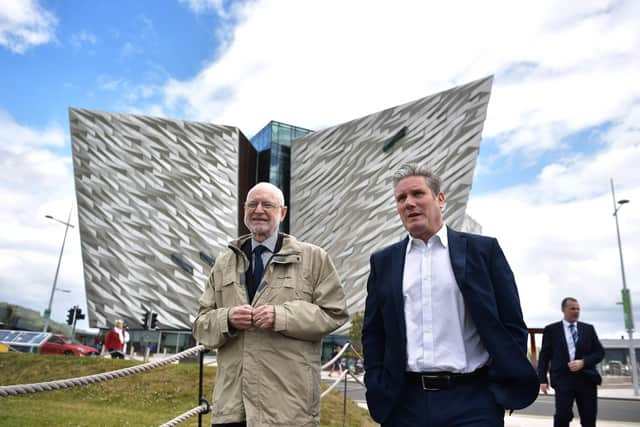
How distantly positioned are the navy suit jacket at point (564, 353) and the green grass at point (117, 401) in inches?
120

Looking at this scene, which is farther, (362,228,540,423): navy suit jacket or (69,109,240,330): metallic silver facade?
(69,109,240,330): metallic silver facade

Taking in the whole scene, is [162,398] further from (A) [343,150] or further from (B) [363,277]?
(A) [343,150]

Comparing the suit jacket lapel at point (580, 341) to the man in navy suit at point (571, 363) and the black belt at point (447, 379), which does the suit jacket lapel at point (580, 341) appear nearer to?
the man in navy suit at point (571, 363)

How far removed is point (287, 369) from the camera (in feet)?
8.34

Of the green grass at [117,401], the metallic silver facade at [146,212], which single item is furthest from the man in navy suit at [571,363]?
the metallic silver facade at [146,212]

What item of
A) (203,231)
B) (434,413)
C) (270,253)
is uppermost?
(203,231)

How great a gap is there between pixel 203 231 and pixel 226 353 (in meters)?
38.9

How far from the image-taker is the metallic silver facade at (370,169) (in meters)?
32.8

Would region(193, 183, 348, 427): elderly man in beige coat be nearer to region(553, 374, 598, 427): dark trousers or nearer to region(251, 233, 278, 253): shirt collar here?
region(251, 233, 278, 253): shirt collar

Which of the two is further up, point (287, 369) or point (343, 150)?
point (343, 150)

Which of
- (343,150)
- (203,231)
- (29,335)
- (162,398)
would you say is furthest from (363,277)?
(162,398)

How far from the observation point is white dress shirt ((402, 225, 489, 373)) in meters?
2.09

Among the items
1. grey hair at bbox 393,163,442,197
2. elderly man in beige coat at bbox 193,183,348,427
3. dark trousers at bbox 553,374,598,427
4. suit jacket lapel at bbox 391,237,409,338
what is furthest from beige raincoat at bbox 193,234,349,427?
dark trousers at bbox 553,374,598,427

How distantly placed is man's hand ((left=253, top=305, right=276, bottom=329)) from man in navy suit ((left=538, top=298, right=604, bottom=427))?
4036mm
